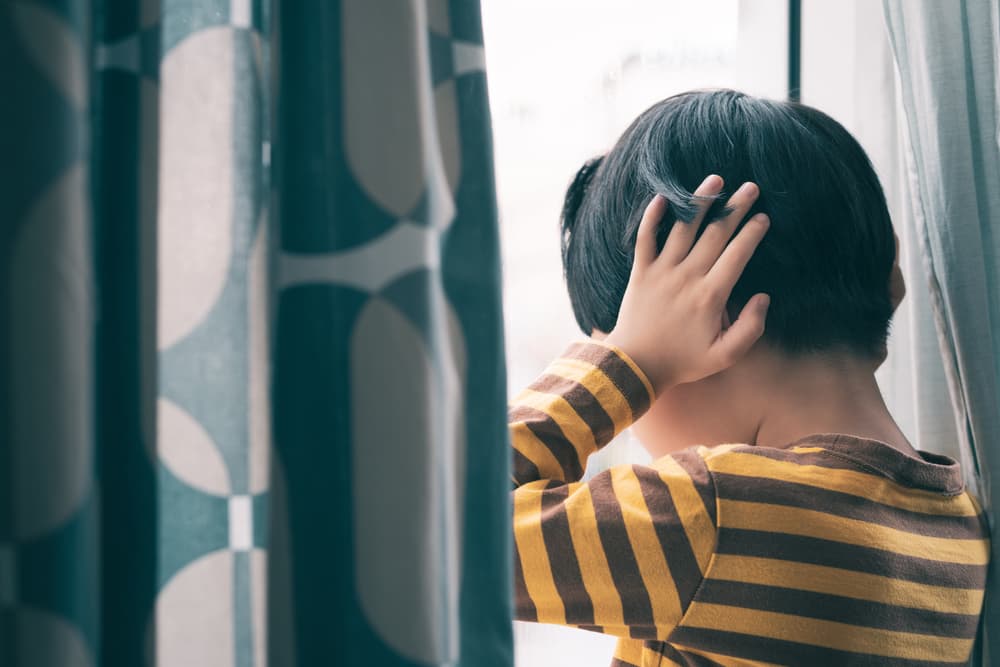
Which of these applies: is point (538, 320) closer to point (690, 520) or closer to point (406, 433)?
point (690, 520)

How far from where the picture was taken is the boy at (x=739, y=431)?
60 centimetres

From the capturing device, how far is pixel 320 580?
1.20 feet

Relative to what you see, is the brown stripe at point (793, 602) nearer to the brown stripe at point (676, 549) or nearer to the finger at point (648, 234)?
the brown stripe at point (676, 549)

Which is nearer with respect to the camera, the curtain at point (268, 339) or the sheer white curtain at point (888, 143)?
the curtain at point (268, 339)

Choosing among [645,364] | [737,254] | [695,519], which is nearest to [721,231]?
[737,254]

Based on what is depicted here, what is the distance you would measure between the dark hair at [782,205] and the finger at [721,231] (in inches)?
0.5

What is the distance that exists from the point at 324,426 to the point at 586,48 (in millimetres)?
915

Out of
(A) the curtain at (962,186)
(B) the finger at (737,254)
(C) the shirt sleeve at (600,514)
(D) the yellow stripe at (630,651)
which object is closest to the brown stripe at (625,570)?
(C) the shirt sleeve at (600,514)

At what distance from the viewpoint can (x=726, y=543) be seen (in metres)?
0.60

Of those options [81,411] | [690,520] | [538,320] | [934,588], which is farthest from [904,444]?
[81,411]

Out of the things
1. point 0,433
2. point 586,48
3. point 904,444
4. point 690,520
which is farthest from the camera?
point 586,48

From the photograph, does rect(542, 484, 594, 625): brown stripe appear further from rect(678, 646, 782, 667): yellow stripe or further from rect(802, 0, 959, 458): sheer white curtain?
rect(802, 0, 959, 458): sheer white curtain

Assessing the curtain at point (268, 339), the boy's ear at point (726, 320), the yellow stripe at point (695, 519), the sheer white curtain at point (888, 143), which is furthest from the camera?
the sheer white curtain at point (888, 143)

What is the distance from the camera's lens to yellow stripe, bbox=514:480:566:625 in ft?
2.06
